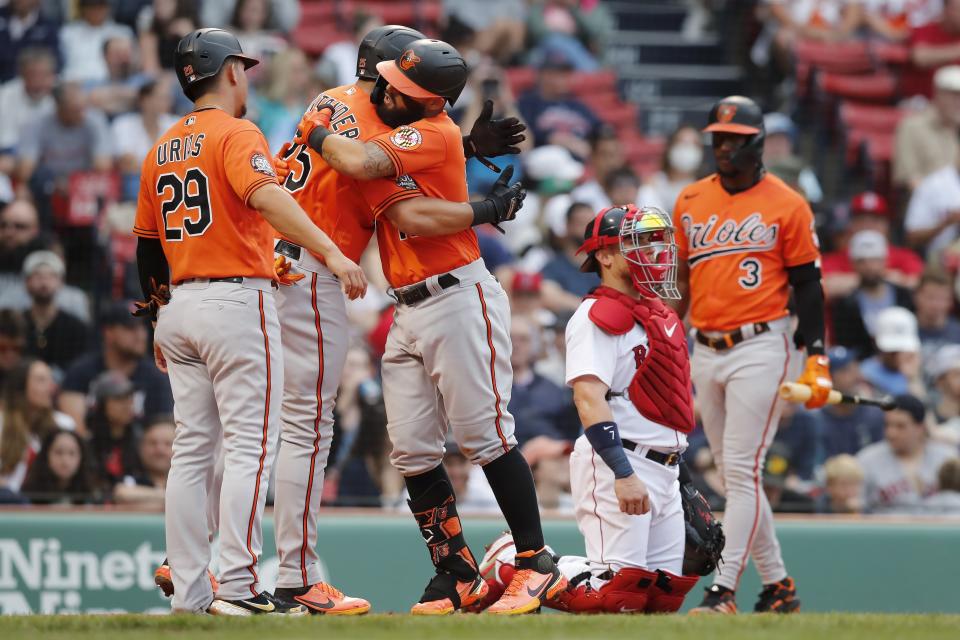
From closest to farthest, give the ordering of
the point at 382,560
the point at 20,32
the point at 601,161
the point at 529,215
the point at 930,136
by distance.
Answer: the point at 382,560
the point at 529,215
the point at 20,32
the point at 601,161
the point at 930,136

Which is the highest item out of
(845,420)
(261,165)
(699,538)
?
(261,165)

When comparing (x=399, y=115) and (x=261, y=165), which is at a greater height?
(x=399, y=115)

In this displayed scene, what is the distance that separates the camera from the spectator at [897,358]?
351 inches

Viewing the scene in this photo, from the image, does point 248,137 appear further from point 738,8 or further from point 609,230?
point 738,8

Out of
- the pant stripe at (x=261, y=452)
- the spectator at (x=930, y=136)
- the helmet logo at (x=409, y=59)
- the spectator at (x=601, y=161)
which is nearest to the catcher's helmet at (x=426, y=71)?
the helmet logo at (x=409, y=59)

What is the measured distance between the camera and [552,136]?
10.9m

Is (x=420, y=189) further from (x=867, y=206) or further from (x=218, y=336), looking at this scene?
(x=867, y=206)

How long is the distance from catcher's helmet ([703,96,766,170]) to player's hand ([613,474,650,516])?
6.68 ft

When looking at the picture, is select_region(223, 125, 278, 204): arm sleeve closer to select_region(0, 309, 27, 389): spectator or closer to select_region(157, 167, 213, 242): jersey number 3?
select_region(157, 167, 213, 242): jersey number 3

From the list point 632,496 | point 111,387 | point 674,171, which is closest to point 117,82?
point 111,387

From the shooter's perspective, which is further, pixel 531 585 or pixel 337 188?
pixel 337 188

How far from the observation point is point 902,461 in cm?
798

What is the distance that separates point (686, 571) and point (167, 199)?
2245mm

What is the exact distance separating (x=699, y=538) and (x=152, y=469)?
11.2 feet
